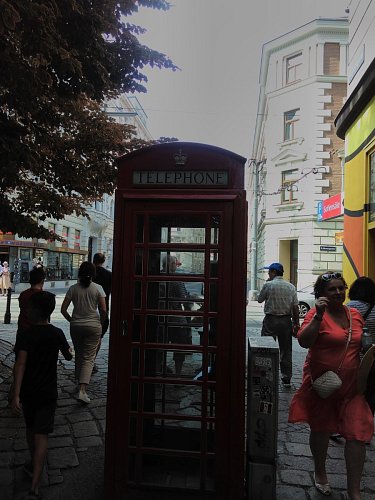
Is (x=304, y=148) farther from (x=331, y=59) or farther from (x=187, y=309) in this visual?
(x=187, y=309)

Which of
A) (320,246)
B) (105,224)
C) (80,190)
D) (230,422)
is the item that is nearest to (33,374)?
(230,422)

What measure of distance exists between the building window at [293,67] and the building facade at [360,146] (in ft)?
54.8

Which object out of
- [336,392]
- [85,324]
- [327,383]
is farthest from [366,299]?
[85,324]

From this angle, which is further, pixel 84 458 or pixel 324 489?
pixel 84 458

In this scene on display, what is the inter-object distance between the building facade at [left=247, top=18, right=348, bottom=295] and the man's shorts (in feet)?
69.8

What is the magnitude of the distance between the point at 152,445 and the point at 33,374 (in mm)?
1107

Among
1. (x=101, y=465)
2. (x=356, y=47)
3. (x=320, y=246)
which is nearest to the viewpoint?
(x=101, y=465)

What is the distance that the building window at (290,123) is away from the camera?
25.5 m

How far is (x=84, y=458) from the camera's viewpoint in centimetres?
405

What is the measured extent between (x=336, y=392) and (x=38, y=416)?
221 cm

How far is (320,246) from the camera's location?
77.7 ft

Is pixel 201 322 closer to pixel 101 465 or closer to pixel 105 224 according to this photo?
pixel 101 465

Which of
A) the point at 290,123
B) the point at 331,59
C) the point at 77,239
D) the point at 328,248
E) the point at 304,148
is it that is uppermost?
the point at 331,59

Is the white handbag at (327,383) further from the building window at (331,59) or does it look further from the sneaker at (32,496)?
the building window at (331,59)
